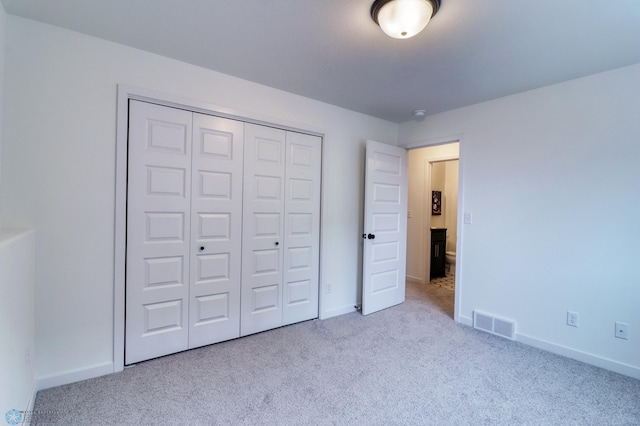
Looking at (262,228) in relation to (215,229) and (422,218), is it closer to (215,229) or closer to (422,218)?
(215,229)

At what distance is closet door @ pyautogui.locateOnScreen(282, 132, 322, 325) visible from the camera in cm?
298

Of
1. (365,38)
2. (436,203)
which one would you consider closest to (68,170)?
(365,38)

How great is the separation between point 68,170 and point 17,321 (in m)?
1.01

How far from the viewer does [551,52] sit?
2.03 meters

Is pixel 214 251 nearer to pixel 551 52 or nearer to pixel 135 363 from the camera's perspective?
pixel 135 363

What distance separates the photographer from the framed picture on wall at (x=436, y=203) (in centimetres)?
541

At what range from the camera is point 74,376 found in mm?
1958

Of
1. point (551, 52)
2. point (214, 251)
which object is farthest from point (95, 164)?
point (551, 52)

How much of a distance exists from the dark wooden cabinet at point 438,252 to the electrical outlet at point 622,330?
2775mm

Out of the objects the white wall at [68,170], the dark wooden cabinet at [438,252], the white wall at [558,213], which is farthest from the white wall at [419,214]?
the white wall at [68,170]

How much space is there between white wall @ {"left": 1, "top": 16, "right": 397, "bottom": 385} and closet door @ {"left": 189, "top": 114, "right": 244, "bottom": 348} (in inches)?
18.3

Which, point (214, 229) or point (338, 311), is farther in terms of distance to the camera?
point (338, 311)

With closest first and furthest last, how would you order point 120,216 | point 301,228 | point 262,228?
point 120,216, point 262,228, point 301,228

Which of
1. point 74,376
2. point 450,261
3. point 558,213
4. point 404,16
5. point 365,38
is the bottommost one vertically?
point 74,376
